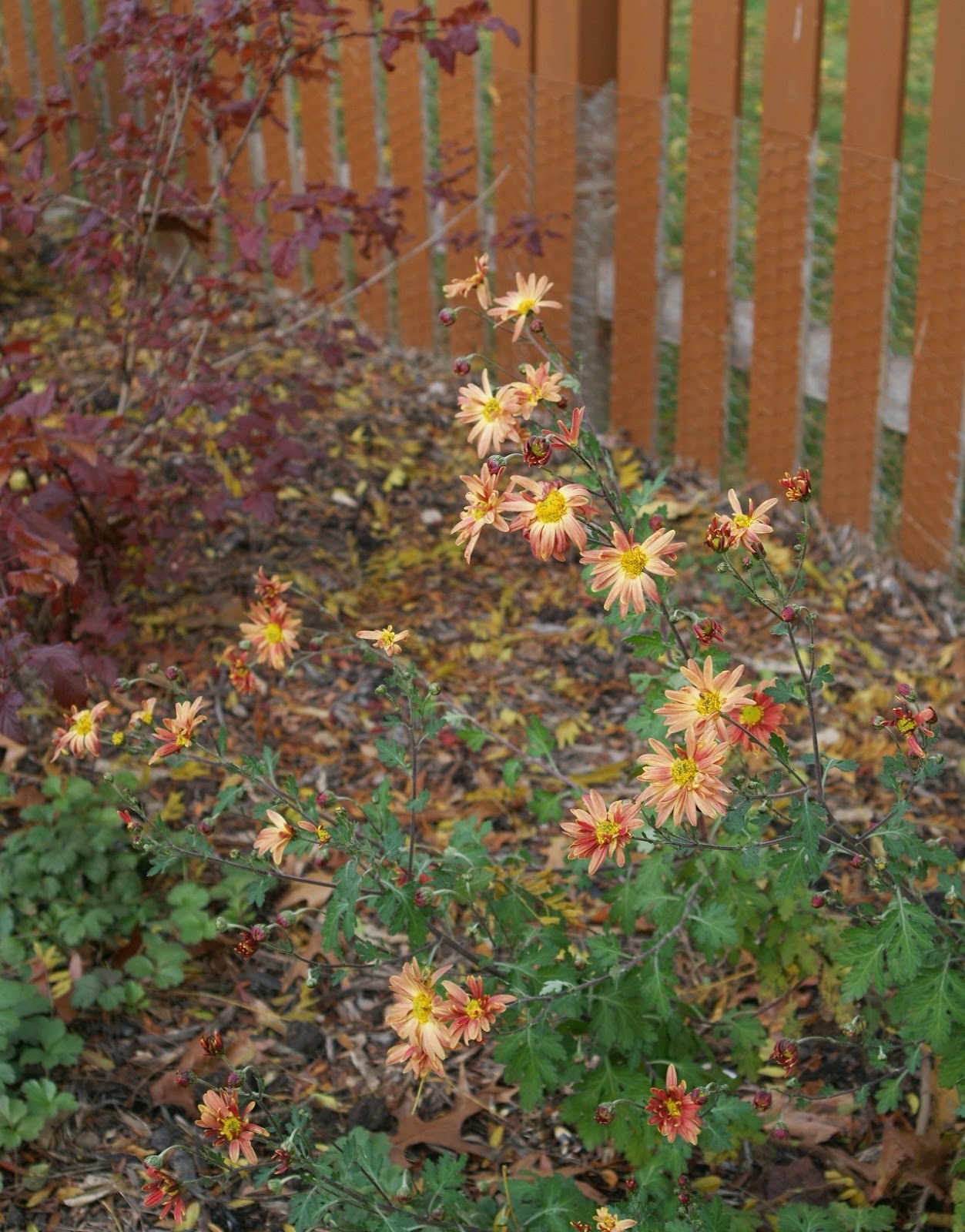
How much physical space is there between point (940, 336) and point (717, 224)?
2.53 ft

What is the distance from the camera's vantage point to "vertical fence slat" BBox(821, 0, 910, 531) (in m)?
3.37

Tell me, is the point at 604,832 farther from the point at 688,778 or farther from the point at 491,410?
the point at 491,410

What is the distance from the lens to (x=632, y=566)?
5.57 feet

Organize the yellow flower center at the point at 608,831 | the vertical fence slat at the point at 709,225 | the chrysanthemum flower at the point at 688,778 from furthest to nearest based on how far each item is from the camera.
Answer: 1. the vertical fence slat at the point at 709,225
2. the yellow flower center at the point at 608,831
3. the chrysanthemum flower at the point at 688,778

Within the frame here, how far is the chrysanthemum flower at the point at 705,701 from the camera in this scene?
164 centimetres

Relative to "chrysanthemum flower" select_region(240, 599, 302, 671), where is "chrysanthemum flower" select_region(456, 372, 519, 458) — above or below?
above

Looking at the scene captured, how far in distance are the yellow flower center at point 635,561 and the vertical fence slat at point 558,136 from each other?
2.50 metres

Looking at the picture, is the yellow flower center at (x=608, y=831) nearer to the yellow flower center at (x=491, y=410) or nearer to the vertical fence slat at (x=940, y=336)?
the yellow flower center at (x=491, y=410)

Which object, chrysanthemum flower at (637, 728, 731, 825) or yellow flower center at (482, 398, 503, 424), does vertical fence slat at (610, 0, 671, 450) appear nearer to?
yellow flower center at (482, 398, 503, 424)

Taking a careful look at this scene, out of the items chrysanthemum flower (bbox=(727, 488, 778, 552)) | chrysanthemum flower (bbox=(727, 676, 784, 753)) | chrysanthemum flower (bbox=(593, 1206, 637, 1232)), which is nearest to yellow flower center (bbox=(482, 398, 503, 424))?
chrysanthemum flower (bbox=(727, 488, 778, 552))

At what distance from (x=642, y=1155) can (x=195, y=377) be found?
2278mm

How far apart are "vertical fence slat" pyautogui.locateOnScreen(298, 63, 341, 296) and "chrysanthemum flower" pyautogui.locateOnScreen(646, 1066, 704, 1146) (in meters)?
3.62

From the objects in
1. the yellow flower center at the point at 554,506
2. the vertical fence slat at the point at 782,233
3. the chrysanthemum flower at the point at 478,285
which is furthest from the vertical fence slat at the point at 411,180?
the yellow flower center at the point at 554,506

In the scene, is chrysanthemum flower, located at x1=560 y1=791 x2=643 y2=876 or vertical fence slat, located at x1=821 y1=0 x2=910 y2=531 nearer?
chrysanthemum flower, located at x1=560 y1=791 x2=643 y2=876
